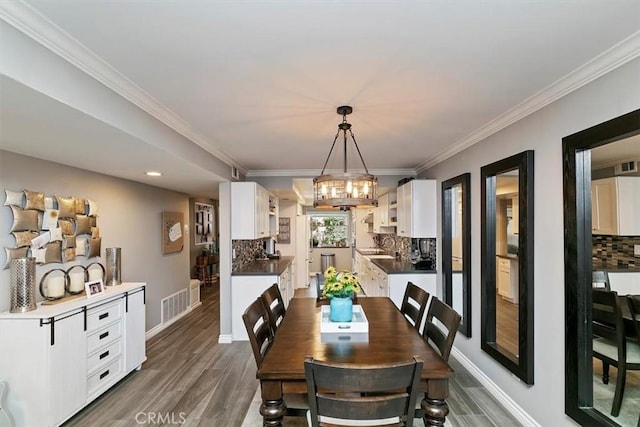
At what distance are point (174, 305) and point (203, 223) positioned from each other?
2.62 meters

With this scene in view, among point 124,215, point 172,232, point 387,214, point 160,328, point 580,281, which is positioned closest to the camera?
point 580,281

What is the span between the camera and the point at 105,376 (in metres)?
2.86

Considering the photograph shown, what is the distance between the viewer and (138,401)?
2785 mm

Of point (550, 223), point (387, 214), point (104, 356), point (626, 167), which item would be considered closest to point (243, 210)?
point (104, 356)

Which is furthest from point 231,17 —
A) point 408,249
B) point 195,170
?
point 408,249

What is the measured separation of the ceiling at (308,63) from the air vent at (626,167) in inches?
30.7

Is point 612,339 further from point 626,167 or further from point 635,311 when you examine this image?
point 626,167

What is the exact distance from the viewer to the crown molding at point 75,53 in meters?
1.29

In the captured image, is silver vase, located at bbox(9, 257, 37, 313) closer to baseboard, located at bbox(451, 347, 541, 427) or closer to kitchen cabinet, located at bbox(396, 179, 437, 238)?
baseboard, located at bbox(451, 347, 541, 427)

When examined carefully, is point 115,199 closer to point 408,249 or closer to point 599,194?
point 408,249

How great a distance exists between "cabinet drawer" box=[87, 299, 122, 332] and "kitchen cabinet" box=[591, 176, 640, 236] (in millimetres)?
4018

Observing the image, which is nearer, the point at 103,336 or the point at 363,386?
the point at 363,386

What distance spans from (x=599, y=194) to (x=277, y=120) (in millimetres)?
2531

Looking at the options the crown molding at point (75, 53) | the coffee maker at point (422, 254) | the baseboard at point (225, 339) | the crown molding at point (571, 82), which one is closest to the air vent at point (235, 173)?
the crown molding at point (75, 53)
